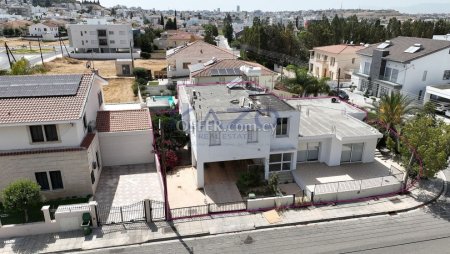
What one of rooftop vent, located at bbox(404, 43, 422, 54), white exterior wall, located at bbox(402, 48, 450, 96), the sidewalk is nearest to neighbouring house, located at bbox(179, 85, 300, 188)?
the sidewalk

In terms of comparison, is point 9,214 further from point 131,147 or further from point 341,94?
point 341,94

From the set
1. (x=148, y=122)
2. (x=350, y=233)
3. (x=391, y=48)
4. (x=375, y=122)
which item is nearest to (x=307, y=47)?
(x=391, y=48)

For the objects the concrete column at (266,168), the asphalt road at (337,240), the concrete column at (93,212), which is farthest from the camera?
the concrete column at (266,168)

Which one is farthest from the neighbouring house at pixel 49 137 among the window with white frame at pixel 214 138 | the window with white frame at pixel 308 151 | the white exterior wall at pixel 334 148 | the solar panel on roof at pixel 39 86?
the white exterior wall at pixel 334 148

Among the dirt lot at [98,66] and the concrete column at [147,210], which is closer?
the concrete column at [147,210]

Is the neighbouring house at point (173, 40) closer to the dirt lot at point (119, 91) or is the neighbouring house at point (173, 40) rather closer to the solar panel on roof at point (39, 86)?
the dirt lot at point (119, 91)

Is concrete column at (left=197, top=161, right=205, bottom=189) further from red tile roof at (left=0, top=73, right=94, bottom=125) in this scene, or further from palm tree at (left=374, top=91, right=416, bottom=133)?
palm tree at (left=374, top=91, right=416, bottom=133)

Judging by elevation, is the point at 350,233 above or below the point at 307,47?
below
